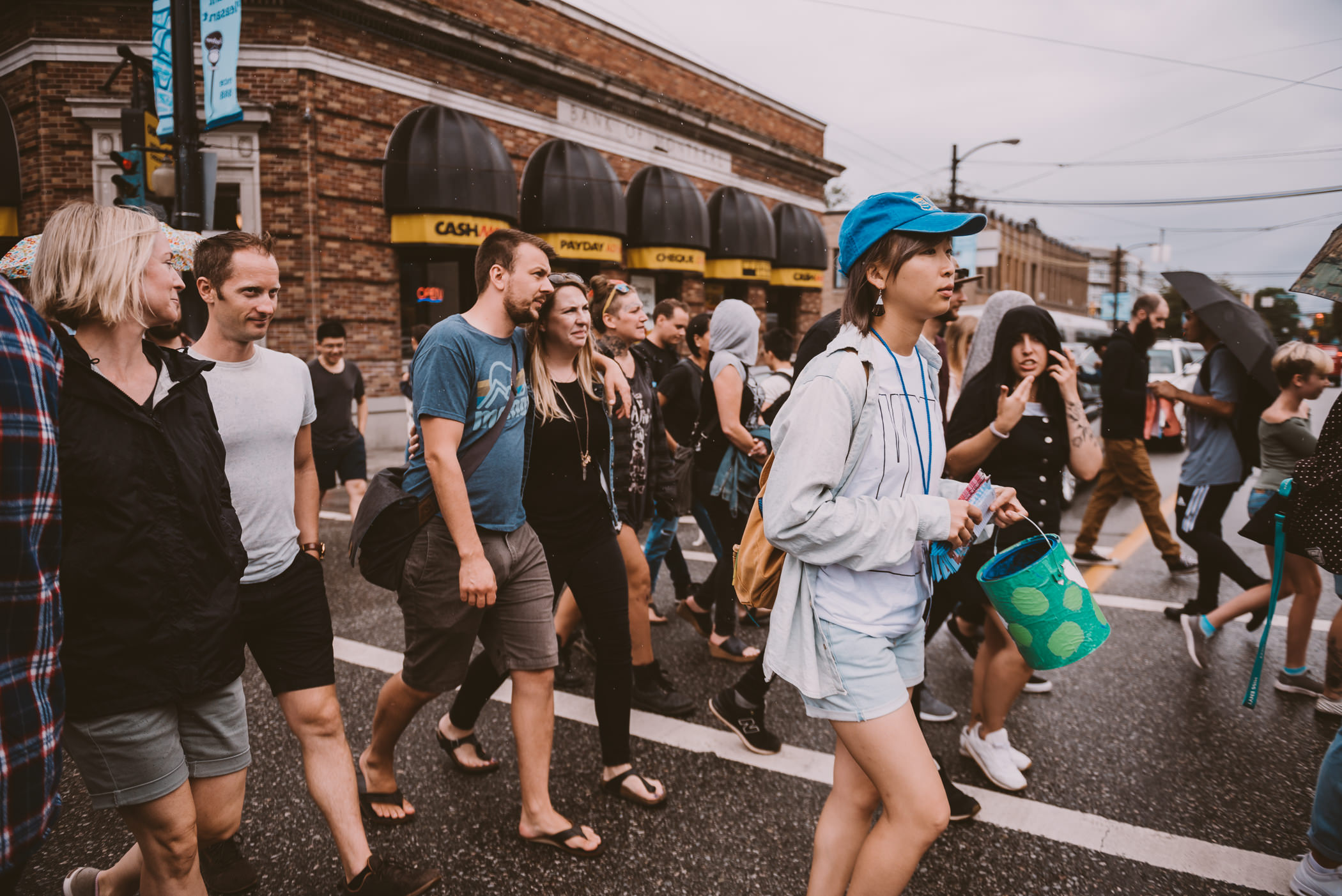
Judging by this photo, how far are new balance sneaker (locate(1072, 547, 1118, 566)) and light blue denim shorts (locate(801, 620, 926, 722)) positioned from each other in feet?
18.5

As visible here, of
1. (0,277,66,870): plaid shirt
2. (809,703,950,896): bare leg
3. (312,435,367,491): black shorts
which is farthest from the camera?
(312,435,367,491): black shorts

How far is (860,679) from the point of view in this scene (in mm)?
1957

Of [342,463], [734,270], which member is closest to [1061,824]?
[342,463]

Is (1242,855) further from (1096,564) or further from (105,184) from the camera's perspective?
(105,184)

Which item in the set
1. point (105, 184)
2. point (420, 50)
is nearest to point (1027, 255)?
point (420, 50)

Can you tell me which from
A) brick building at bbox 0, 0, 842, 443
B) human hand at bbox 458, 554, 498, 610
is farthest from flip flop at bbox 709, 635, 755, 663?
brick building at bbox 0, 0, 842, 443

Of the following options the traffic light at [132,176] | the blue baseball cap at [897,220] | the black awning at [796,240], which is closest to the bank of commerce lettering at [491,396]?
the blue baseball cap at [897,220]

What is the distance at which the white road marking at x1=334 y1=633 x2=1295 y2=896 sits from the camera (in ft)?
9.01

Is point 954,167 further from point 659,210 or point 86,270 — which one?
point 86,270

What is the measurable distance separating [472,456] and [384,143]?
1255 cm

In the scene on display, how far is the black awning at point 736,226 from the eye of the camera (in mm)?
20188

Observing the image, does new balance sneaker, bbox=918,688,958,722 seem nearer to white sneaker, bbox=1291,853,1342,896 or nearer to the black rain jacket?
white sneaker, bbox=1291,853,1342,896

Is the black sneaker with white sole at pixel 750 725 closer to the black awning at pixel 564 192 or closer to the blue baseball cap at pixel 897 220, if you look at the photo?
the blue baseball cap at pixel 897 220

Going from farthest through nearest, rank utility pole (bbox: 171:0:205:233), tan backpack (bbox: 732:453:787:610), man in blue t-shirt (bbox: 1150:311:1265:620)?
utility pole (bbox: 171:0:205:233), man in blue t-shirt (bbox: 1150:311:1265:620), tan backpack (bbox: 732:453:787:610)
